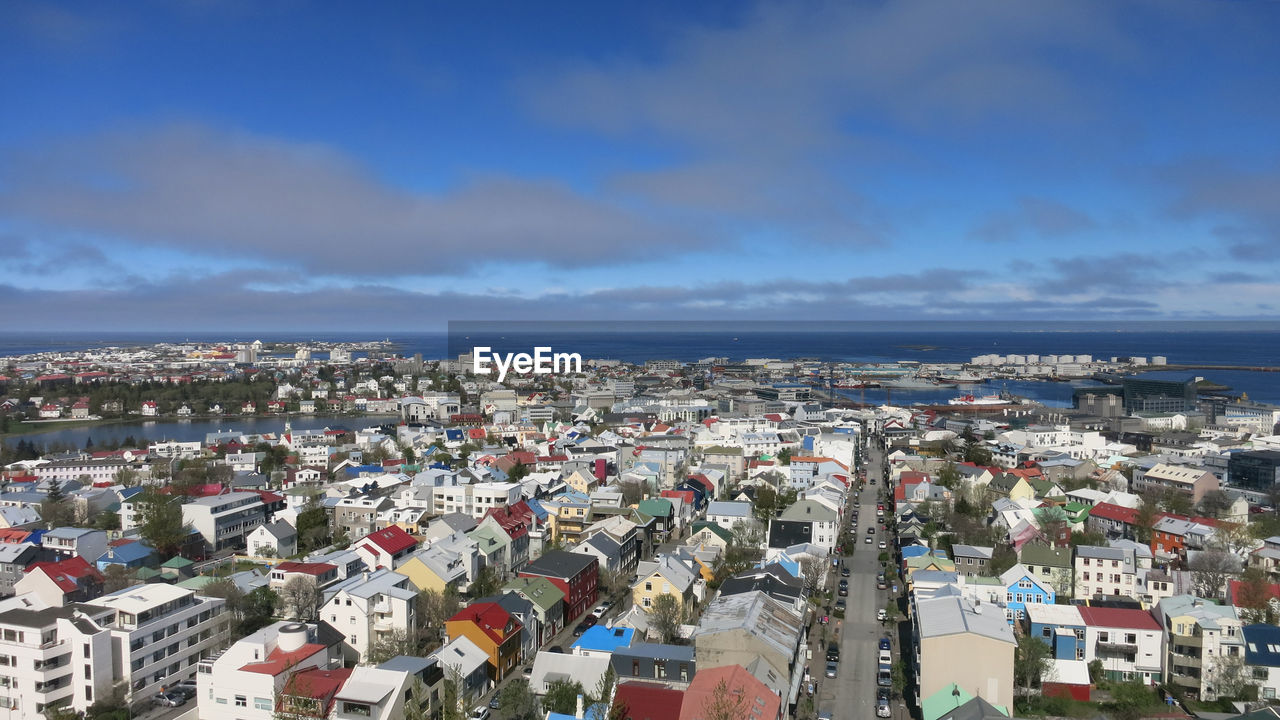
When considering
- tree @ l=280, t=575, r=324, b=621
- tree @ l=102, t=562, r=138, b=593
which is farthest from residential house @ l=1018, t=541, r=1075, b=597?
tree @ l=102, t=562, r=138, b=593

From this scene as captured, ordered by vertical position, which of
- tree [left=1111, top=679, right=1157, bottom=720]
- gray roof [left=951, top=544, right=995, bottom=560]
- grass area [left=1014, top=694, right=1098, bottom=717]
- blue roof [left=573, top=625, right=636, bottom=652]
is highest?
gray roof [left=951, top=544, right=995, bottom=560]

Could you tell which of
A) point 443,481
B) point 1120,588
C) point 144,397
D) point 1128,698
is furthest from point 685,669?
point 144,397

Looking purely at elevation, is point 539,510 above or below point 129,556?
above

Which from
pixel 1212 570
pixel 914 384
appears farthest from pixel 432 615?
pixel 914 384

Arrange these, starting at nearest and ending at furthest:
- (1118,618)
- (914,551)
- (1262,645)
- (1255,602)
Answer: (1262,645) < (1118,618) < (1255,602) < (914,551)

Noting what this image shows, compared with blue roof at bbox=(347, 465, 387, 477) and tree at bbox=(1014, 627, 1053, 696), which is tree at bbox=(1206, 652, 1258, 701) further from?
blue roof at bbox=(347, 465, 387, 477)

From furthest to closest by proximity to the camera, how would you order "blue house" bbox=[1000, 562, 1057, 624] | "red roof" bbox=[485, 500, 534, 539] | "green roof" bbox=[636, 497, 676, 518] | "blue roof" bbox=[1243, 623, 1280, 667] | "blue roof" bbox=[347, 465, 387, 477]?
"blue roof" bbox=[347, 465, 387, 477], "green roof" bbox=[636, 497, 676, 518], "red roof" bbox=[485, 500, 534, 539], "blue house" bbox=[1000, 562, 1057, 624], "blue roof" bbox=[1243, 623, 1280, 667]

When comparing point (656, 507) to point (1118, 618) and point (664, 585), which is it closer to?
point (664, 585)
